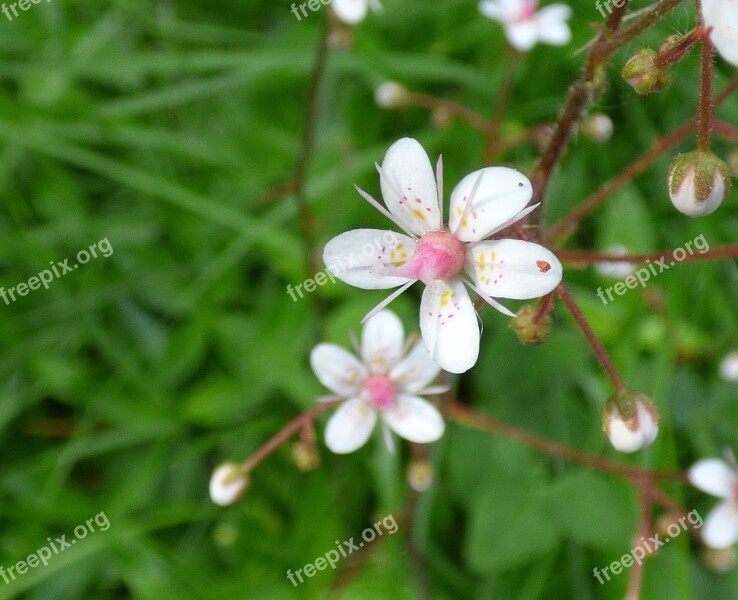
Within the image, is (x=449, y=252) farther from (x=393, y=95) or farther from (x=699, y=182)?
(x=393, y=95)

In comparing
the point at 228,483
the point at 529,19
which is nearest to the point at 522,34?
the point at 529,19

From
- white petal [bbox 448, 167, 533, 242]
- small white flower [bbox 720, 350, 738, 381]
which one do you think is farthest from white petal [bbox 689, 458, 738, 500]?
white petal [bbox 448, 167, 533, 242]

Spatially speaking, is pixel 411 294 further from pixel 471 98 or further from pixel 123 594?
pixel 123 594

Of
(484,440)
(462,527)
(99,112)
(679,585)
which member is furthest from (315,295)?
(679,585)

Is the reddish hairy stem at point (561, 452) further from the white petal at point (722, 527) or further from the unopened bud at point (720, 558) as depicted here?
the unopened bud at point (720, 558)

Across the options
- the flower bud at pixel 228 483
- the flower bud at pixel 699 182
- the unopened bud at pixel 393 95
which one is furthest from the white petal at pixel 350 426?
the unopened bud at pixel 393 95
